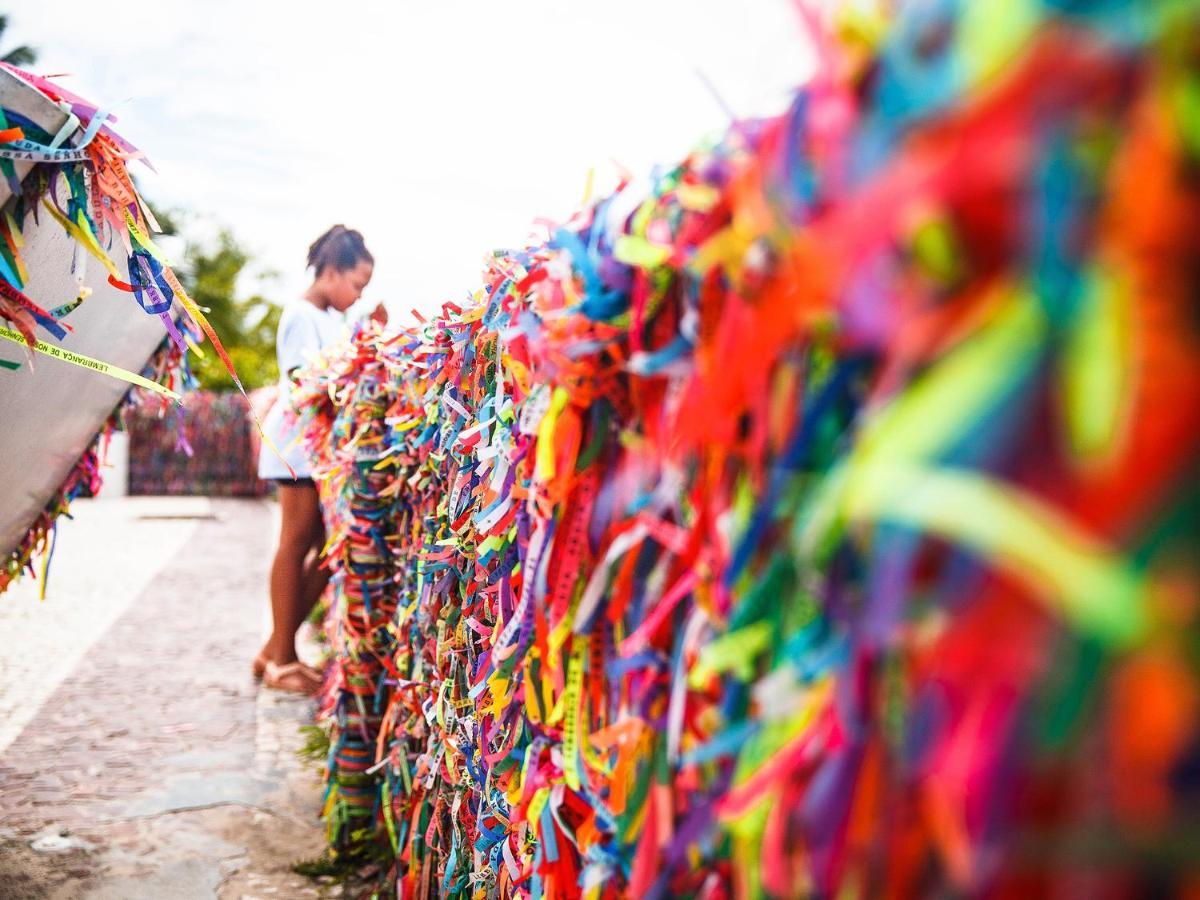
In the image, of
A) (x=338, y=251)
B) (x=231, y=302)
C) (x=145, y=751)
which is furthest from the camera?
(x=231, y=302)

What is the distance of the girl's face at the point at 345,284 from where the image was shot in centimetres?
512

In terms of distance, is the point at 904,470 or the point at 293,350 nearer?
the point at 904,470

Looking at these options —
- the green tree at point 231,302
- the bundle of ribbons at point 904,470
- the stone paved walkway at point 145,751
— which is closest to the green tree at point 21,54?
the green tree at point 231,302

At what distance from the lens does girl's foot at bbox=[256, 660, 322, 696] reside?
5176 millimetres

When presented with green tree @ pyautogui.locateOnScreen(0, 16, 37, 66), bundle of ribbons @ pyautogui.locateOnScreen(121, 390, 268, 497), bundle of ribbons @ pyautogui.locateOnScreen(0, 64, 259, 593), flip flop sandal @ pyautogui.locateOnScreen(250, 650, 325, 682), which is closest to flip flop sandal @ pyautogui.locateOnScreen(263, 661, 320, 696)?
Result: flip flop sandal @ pyautogui.locateOnScreen(250, 650, 325, 682)

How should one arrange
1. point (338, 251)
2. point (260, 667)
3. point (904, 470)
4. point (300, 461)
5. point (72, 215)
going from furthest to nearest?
1. point (260, 667)
2. point (338, 251)
3. point (300, 461)
4. point (72, 215)
5. point (904, 470)

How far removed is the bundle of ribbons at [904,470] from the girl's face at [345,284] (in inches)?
161

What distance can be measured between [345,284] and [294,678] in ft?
7.31

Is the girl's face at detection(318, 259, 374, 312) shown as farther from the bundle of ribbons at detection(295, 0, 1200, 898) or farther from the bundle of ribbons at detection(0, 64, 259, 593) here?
the bundle of ribbons at detection(295, 0, 1200, 898)

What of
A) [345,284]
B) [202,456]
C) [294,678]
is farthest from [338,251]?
[202,456]

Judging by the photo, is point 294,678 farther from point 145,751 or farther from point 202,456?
point 202,456

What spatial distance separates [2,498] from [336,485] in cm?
112

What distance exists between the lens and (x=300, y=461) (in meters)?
4.82

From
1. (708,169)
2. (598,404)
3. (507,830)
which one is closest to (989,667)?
(708,169)
